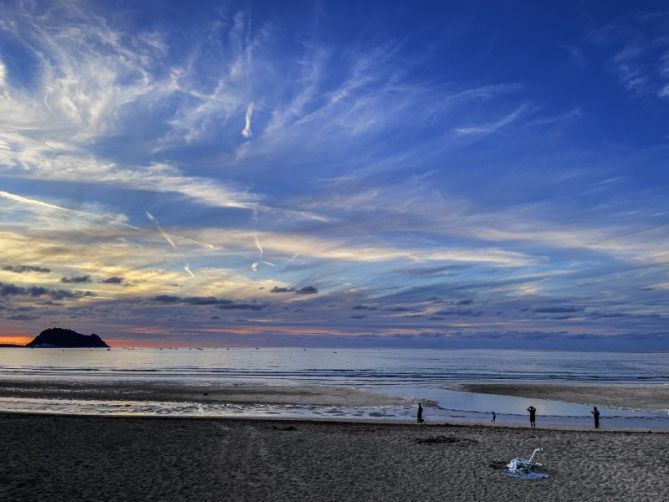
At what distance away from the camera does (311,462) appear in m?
20.0

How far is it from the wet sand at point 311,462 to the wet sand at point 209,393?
19157mm

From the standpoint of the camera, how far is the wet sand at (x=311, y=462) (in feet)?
52.2

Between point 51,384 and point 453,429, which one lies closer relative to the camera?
point 453,429

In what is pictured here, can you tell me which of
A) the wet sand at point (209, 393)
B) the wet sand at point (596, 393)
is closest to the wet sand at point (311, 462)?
the wet sand at point (209, 393)

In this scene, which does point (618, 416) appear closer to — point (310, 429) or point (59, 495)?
point (310, 429)

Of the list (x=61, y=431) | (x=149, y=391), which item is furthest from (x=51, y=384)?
(x=61, y=431)

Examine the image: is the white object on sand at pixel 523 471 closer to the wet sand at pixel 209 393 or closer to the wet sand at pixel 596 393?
the wet sand at pixel 209 393

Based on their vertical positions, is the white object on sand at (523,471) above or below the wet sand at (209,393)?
above

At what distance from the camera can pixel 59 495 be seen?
15055mm

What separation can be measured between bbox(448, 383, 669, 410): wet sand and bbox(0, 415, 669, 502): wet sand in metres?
24.5

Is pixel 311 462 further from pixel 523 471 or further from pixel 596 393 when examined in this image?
pixel 596 393

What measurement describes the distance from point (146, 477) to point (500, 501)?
11.6m

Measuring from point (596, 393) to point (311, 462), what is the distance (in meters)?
48.4

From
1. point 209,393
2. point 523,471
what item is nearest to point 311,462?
point 523,471
